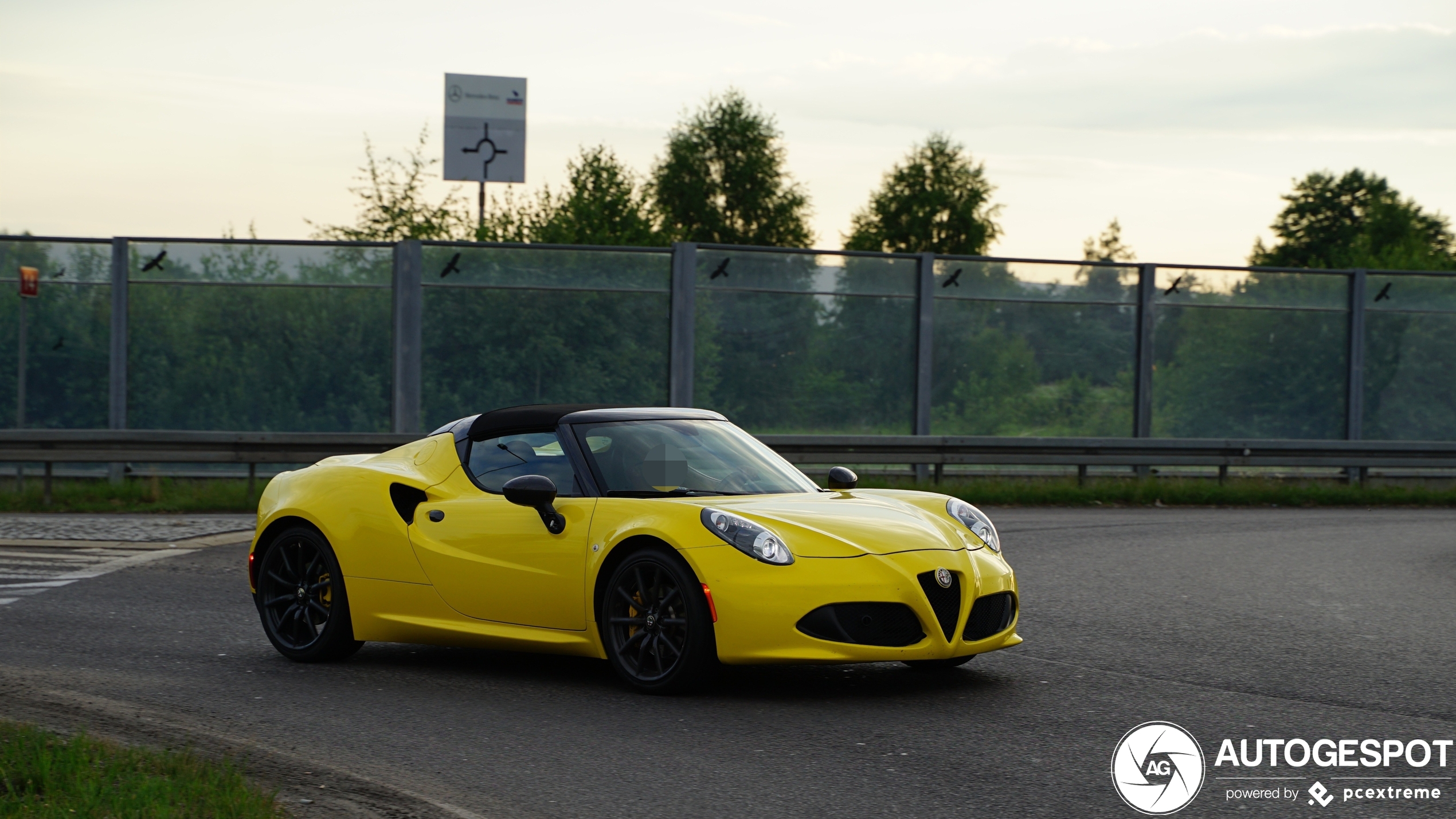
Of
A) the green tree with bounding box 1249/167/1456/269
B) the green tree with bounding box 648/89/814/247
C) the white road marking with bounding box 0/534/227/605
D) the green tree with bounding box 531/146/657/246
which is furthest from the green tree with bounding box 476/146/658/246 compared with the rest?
the green tree with bounding box 1249/167/1456/269

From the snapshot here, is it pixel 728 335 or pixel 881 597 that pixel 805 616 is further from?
pixel 728 335

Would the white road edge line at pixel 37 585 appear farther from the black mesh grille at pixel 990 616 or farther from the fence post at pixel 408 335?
the fence post at pixel 408 335

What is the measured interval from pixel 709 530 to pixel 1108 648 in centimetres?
253

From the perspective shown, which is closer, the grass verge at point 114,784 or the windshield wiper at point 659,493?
the grass verge at point 114,784

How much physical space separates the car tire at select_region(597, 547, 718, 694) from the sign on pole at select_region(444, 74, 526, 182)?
23.7 metres

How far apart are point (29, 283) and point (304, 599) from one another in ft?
47.7

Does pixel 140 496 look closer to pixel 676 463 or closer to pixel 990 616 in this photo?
pixel 676 463

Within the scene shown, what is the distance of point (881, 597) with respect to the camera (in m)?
6.02

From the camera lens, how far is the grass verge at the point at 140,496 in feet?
51.9

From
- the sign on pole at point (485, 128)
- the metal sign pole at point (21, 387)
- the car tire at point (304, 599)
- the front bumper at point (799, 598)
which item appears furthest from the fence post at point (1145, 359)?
the front bumper at point (799, 598)

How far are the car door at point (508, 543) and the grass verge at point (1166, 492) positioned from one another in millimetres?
10647

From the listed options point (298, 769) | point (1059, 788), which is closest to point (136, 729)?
point (298, 769)

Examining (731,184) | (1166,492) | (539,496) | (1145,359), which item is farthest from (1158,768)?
(731,184)

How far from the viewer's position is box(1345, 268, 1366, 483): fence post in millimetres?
22859
